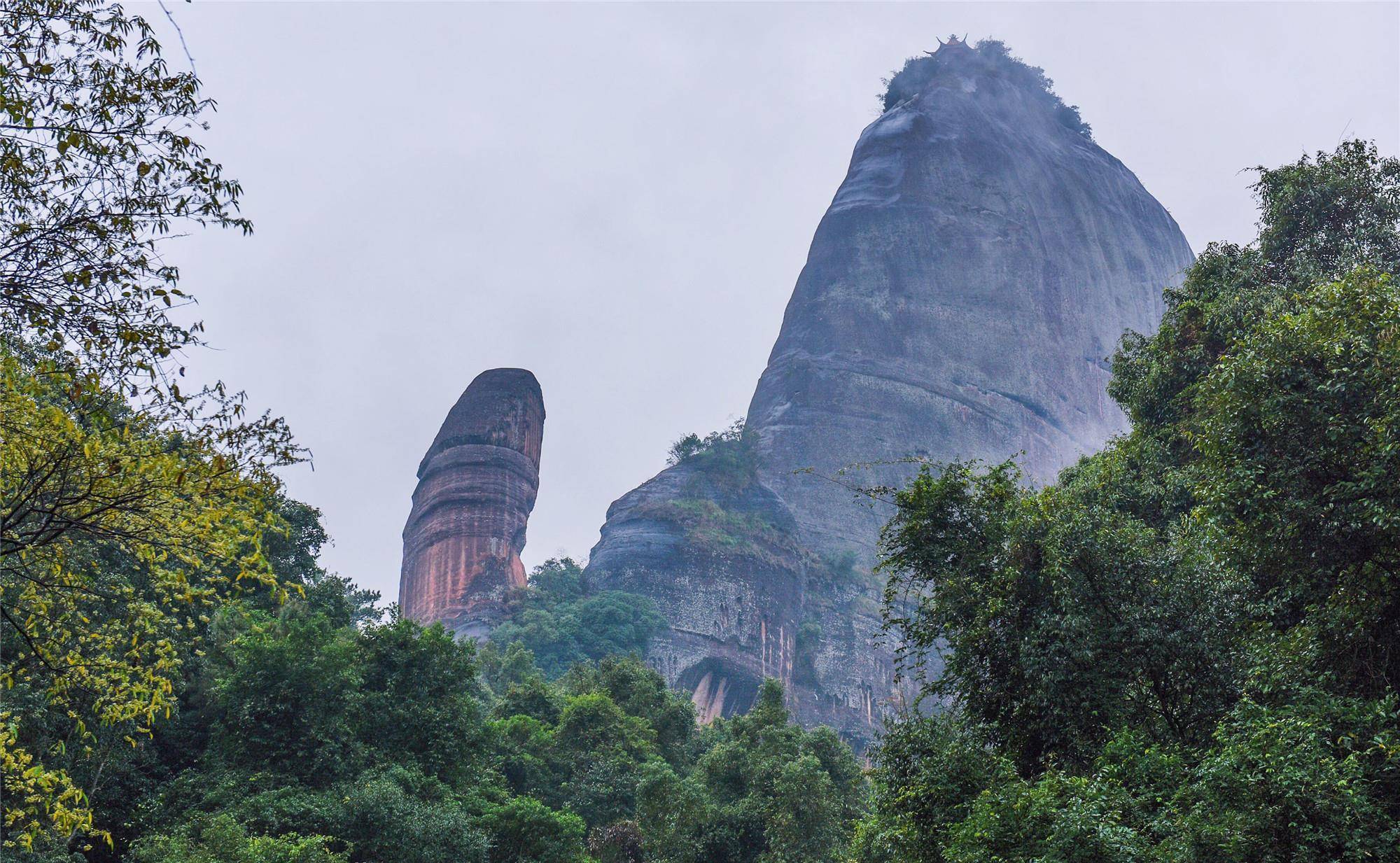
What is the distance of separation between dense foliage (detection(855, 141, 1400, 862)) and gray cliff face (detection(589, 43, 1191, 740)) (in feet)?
172

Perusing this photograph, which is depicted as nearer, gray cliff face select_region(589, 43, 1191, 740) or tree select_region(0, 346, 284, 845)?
tree select_region(0, 346, 284, 845)

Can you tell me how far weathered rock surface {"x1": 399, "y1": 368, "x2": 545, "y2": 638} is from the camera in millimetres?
61125

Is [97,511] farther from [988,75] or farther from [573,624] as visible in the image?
[988,75]

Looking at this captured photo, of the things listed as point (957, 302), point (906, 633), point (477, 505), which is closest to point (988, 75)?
point (957, 302)

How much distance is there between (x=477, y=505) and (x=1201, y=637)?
53.9 metres

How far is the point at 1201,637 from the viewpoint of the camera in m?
10.2

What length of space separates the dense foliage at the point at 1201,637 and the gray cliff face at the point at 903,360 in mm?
52536

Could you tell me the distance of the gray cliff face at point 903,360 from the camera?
66.1 m

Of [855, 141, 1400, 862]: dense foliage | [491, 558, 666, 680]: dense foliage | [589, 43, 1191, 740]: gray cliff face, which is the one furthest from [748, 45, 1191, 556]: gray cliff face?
[855, 141, 1400, 862]: dense foliage

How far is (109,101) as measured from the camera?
5367 millimetres

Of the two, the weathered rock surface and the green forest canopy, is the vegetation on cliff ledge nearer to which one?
the weathered rock surface

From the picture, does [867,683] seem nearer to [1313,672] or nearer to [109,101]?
[1313,672]

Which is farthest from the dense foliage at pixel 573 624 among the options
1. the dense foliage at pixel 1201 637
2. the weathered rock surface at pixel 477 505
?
the dense foliage at pixel 1201 637

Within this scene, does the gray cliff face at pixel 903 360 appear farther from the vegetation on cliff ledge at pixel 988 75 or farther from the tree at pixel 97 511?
the tree at pixel 97 511
